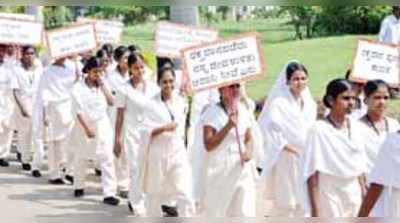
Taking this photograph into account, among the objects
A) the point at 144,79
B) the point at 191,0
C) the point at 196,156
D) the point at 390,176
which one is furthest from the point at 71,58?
the point at 191,0

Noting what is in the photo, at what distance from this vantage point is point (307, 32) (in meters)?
15.5

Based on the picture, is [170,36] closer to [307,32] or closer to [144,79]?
[144,79]

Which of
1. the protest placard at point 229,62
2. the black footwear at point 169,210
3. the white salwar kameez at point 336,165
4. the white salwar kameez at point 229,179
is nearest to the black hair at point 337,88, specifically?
the white salwar kameez at point 336,165

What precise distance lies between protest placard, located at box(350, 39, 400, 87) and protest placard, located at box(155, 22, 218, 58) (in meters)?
2.53

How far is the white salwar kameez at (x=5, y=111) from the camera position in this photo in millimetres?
9531

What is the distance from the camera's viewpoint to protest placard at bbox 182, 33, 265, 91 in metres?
4.72

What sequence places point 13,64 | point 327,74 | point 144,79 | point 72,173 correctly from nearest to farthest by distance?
point 144,79 < point 72,173 < point 13,64 < point 327,74

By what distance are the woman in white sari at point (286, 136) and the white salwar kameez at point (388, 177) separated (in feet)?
6.91

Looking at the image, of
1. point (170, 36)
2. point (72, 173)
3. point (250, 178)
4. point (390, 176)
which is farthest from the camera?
point (72, 173)

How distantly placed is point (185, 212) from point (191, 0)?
405 centimetres

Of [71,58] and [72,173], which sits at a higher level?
[71,58]

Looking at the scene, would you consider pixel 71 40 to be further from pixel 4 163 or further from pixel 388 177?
pixel 388 177

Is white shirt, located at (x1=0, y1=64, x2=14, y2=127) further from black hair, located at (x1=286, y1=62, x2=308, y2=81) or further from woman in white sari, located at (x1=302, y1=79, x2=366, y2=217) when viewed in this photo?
woman in white sari, located at (x1=302, y1=79, x2=366, y2=217)

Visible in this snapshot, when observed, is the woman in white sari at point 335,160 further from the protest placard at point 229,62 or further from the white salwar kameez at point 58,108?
the white salwar kameez at point 58,108
